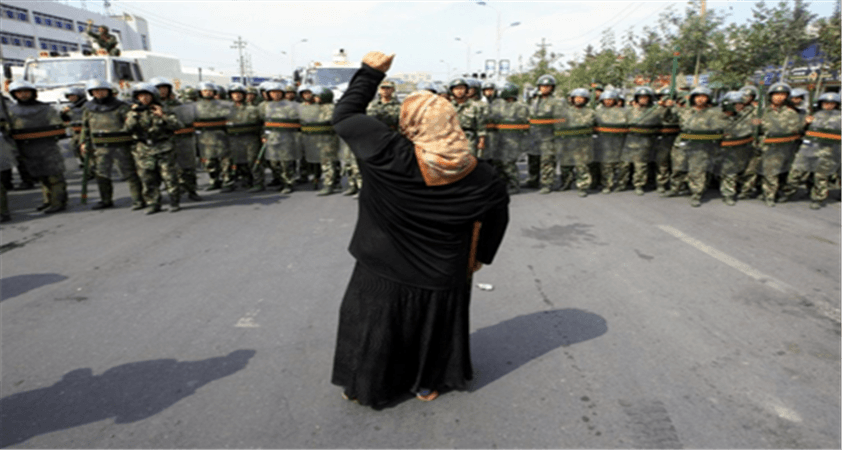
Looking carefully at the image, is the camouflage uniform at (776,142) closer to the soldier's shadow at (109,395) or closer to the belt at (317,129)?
the belt at (317,129)

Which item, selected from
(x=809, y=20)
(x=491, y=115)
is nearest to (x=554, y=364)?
(x=491, y=115)

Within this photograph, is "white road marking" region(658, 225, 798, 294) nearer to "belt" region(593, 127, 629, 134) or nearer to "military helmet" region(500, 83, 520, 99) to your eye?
"belt" region(593, 127, 629, 134)

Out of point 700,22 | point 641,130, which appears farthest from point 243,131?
point 700,22

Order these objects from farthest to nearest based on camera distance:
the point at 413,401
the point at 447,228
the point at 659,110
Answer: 1. the point at 659,110
2. the point at 413,401
3. the point at 447,228

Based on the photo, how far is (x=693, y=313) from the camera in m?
4.19

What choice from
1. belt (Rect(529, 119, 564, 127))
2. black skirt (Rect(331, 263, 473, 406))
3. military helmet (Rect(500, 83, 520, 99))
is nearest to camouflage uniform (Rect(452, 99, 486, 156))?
military helmet (Rect(500, 83, 520, 99))

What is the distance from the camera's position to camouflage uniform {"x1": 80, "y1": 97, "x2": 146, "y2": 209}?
25.1 feet

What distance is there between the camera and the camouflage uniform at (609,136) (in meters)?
9.00

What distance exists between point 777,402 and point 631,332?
104 cm

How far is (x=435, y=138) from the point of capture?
2377 mm

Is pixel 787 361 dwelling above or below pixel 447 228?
below

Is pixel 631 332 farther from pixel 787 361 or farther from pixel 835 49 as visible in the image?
pixel 835 49

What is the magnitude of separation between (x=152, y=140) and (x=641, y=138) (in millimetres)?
7965

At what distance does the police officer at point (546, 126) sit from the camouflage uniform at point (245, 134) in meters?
5.11
